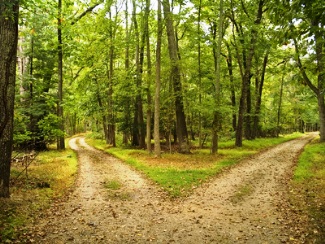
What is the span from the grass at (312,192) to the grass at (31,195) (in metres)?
6.92

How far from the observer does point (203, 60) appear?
2559cm

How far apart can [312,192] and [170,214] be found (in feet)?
17.1

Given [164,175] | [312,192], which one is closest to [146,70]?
[164,175]

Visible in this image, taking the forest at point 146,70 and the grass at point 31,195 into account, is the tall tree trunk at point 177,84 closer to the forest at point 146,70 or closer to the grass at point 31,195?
the forest at point 146,70

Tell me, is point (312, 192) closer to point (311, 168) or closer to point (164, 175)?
point (311, 168)

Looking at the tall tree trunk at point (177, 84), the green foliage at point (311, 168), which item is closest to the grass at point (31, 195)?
the tall tree trunk at point (177, 84)

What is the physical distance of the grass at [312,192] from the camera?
652 centimetres

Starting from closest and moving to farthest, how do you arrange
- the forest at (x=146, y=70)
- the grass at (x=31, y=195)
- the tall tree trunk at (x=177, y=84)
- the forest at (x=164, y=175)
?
the forest at (x=164, y=175) → the grass at (x=31, y=195) → the forest at (x=146, y=70) → the tall tree trunk at (x=177, y=84)

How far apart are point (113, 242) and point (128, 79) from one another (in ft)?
57.9

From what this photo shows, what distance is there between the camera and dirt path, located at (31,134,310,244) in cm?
618

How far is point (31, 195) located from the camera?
29.6ft

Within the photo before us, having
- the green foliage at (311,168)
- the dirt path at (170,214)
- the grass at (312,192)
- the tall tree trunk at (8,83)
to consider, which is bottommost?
the dirt path at (170,214)

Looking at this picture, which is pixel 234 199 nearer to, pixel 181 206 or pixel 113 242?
pixel 181 206

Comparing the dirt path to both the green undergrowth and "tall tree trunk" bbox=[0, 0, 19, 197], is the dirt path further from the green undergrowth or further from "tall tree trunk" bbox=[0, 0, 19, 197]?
"tall tree trunk" bbox=[0, 0, 19, 197]
